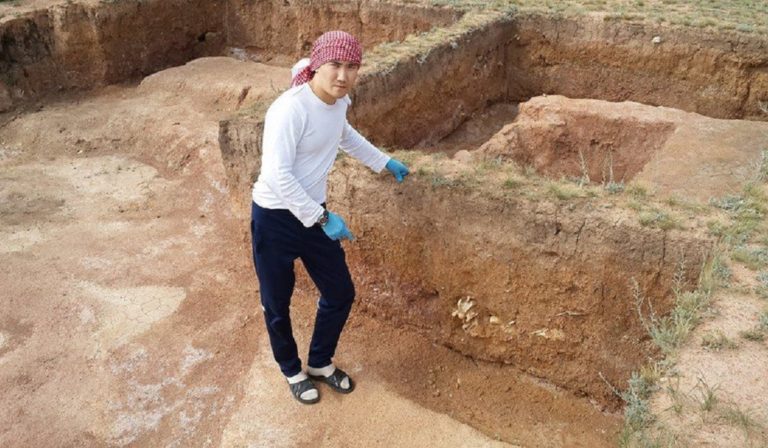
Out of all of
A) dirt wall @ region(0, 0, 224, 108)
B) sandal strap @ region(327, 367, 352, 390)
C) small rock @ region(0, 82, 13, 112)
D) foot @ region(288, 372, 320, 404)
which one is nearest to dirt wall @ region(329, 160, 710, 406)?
sandal strap @ region(327, 367, 352, 390)

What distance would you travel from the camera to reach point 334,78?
12.8ft

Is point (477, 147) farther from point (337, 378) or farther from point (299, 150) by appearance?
point (299, 150)

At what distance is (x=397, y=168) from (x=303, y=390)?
1.77 metres

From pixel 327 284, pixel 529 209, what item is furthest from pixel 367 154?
pixel 529 209

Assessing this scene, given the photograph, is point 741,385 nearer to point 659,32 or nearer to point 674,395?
point 674,395

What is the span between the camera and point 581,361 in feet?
16.8

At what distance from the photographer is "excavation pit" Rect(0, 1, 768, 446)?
Answer: 16.1 ft

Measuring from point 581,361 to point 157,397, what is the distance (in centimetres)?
320

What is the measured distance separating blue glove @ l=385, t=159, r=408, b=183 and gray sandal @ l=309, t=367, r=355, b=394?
1542mm

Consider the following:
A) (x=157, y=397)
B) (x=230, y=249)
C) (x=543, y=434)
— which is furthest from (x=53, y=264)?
(x=543, y=434)

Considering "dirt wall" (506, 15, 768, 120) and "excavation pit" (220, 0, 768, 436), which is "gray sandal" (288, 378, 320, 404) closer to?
"excavation pit" (220, 0, 768, 436)

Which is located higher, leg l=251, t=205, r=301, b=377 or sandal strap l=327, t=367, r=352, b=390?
leg l=251, t=205, r=301, b=377

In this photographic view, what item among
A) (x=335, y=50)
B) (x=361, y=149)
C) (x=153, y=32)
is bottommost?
(x=153, y=32)

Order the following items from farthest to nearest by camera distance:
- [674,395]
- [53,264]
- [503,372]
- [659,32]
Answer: [659,32] < [53,264] < [503,372] < [674,395]
